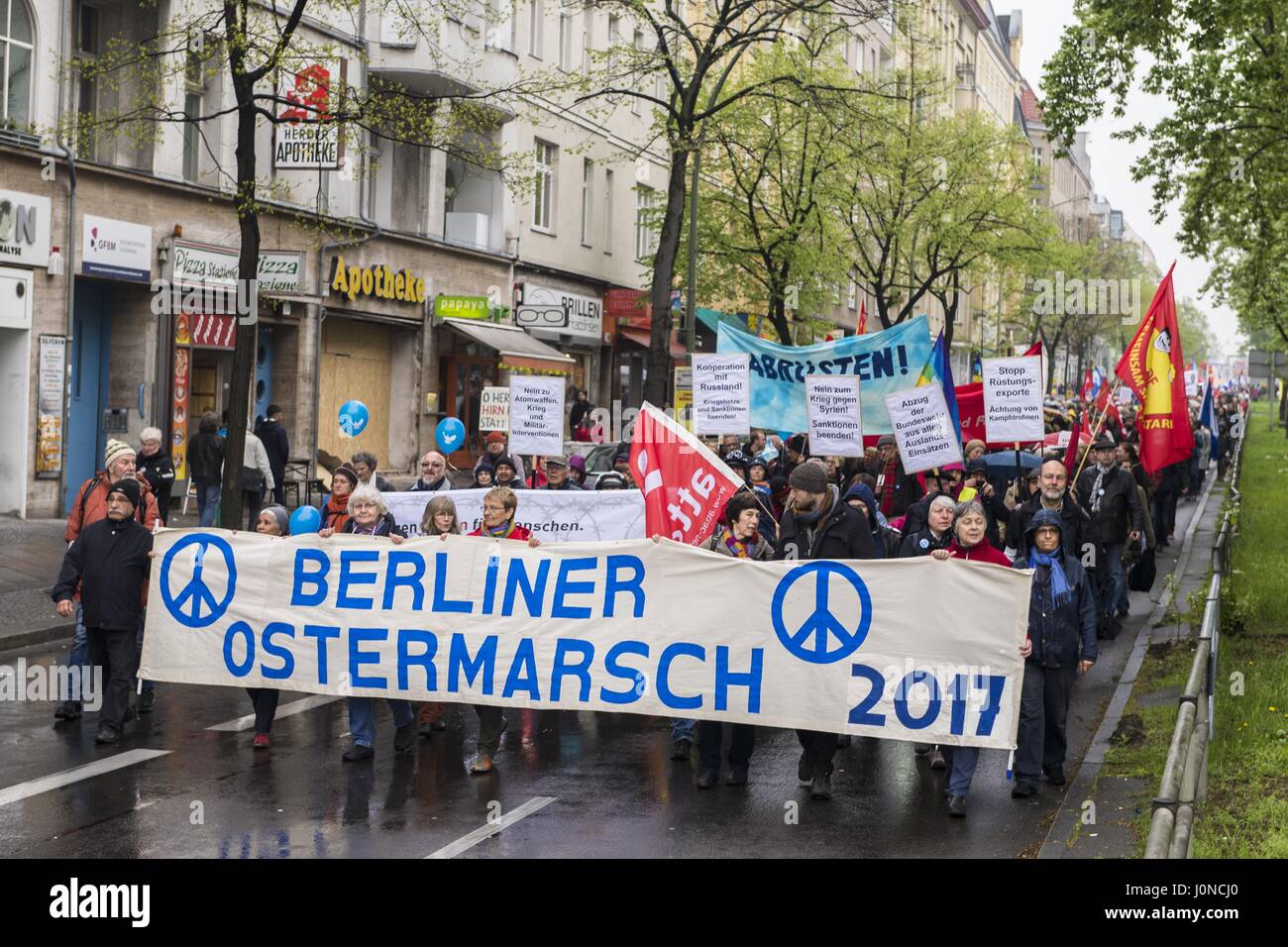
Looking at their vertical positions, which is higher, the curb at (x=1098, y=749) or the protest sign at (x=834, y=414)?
the protest sign at (x=834, y=414)

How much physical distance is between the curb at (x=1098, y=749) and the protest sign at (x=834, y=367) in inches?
132

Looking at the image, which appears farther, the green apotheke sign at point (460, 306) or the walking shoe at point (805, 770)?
the green apotheke sign at point (460, 306)

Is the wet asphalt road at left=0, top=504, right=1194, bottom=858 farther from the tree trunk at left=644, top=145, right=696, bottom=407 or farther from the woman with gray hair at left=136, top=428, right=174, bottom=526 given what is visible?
the tree trunk at left=644, top=145, right=696, bottom=407

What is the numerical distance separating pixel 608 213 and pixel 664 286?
50.0ft

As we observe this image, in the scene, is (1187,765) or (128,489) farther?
(128,489)

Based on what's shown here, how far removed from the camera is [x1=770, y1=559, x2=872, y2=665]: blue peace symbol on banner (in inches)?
368

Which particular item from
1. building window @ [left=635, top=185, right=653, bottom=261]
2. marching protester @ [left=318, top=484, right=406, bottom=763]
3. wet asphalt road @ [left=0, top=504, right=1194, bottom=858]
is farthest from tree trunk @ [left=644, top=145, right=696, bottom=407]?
marching protester @ [left=318, top=484, right=406, bottom=763]

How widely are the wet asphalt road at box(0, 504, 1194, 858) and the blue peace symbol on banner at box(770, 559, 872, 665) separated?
2.76 ft

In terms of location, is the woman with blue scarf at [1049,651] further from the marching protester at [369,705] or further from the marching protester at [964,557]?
the marching protester at [369,705]

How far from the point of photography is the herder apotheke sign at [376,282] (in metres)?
28.5

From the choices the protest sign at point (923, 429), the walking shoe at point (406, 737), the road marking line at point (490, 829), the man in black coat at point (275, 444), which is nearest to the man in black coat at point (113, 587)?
the walking shoe at point (406, 737)

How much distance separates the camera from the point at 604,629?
9.87m

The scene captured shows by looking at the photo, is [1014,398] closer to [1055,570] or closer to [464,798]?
[1055,570]

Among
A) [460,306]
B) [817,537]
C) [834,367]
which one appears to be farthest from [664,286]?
[817,537]
